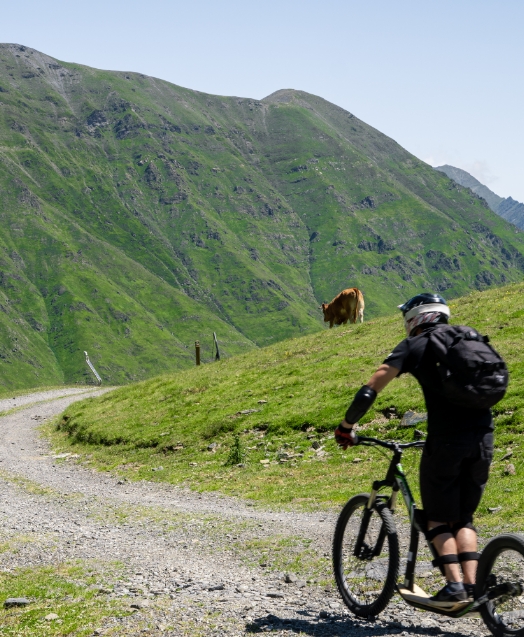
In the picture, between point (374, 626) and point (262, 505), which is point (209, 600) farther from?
point (262, 505)

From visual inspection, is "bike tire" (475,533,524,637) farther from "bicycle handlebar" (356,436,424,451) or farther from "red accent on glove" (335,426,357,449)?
"red accent on glove" (335,426,357,449)

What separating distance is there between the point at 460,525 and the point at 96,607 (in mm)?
5288

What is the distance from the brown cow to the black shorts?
3873 centimetres

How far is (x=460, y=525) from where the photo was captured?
7.64 meters

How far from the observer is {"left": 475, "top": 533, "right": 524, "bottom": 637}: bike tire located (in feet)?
23.4

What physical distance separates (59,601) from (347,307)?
1526 inches

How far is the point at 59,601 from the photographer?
10055 mm

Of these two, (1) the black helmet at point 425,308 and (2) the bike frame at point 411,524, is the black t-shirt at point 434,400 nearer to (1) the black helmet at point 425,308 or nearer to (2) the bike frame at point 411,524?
(1) the black helmet at point 425,308

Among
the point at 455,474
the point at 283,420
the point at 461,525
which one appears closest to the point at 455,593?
the point at 461,525

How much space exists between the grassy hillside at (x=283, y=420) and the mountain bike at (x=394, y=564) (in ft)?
15.8

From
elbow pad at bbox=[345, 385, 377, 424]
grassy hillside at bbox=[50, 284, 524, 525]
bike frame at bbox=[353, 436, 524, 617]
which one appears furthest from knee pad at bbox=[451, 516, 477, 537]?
grassy hillside at bbox=[50, 284, 524, 525]

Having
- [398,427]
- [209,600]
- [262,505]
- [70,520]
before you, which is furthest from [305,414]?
[209,600]

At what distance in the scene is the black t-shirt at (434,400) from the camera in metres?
7.48

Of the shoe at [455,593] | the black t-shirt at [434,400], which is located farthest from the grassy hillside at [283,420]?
the black t-shirt at [434,400]
